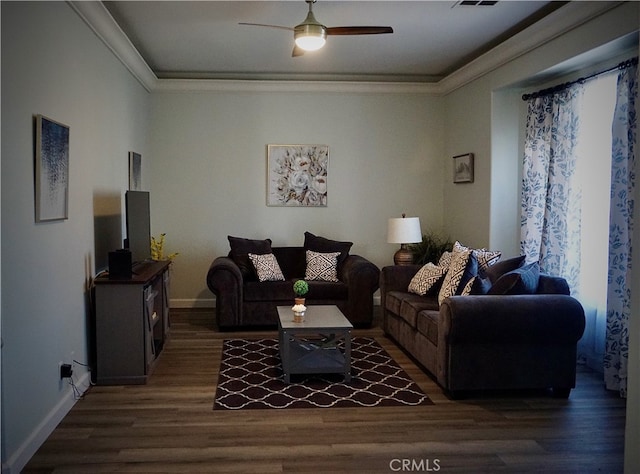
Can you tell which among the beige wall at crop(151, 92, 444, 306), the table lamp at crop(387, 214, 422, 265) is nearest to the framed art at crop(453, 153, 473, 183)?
the beige wall at crop(151, 92, 444, 306)

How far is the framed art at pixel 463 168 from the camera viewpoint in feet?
21.4

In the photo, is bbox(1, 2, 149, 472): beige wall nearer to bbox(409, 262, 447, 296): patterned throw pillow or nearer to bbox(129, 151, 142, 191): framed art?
bbox(129, 151, 142, 191): framed art

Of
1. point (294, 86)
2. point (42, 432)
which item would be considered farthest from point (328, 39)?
point (42, 432)

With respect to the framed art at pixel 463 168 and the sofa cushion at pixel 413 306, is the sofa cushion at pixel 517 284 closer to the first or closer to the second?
the sofa cushion at pixel 413 306

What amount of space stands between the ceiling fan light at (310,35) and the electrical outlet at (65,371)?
8.69ft

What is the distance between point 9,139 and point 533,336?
133 inches

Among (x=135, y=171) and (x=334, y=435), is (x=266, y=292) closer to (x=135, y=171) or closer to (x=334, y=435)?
(x=135, y=171)

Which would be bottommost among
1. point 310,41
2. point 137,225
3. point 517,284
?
point 517,284

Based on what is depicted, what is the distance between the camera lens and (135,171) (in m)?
6.18

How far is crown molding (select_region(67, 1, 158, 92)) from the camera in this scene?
4.16 metres

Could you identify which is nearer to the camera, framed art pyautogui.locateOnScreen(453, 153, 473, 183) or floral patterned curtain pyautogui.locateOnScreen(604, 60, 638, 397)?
floral patterned curtain pyautogui.locateOnScreen(604, 60, 638, 397)

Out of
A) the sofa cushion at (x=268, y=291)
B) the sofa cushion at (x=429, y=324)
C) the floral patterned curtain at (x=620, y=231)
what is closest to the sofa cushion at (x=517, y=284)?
the sofa cushion at (x=429, y=324)

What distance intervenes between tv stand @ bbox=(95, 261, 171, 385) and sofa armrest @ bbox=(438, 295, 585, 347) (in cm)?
215

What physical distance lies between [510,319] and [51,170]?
9.93 feet
